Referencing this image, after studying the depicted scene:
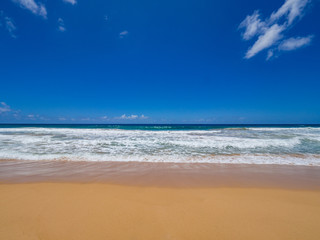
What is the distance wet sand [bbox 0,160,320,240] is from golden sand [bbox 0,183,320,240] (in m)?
0.01

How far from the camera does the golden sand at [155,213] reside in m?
2.00

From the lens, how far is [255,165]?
558 centimetres

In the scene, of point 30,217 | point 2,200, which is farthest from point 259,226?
point 2,200

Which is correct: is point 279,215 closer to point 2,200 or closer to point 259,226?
point 259,226

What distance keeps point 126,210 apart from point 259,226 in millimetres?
2169

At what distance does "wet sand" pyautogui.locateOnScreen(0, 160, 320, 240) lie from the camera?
2.04m

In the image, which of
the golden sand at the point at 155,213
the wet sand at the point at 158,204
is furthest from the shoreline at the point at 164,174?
the golden sand at the point at 155,213

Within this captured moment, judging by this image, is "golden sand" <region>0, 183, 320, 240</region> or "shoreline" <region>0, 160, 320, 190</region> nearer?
"golden sand" <region>0, 183, 320, 240</region>

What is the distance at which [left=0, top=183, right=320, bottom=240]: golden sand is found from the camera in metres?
2.00

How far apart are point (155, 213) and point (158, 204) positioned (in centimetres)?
30

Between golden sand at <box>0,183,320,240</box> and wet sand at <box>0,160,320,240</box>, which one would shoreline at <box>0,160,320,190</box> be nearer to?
wet sand at <box>0,160,320,240</box>

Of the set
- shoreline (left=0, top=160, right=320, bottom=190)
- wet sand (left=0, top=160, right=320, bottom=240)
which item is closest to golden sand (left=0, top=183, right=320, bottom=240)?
wet sand (left=0, top=160, right=320, bottom=240)

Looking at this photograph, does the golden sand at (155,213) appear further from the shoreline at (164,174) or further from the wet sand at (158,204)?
the shoreline at (164,174)

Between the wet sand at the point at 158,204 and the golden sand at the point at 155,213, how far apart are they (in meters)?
0.01
